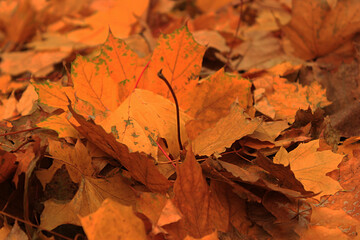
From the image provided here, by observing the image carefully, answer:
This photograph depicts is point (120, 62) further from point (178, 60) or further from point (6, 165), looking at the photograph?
point (6, 165)

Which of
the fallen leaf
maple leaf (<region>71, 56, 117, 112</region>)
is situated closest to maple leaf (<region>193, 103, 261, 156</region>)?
maple leaf (<region>71, 56, 117, 112</region>)

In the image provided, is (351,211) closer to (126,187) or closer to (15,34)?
(126,187)

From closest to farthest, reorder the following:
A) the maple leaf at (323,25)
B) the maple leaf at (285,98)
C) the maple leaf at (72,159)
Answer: the maple leaf at (72,159) → the maple leaf at (285,98) → the maple leaf at (323,25)

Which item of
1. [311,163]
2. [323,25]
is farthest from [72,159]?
[323,25]

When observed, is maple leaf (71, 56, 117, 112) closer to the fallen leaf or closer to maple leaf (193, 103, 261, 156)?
maple leaf (193, 103, 261, 156)

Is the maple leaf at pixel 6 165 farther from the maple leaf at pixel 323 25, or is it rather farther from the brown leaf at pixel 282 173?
the maple leaf at pixel 323 25

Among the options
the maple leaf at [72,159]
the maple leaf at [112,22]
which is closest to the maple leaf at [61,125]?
the maple leaf at [72,159]
